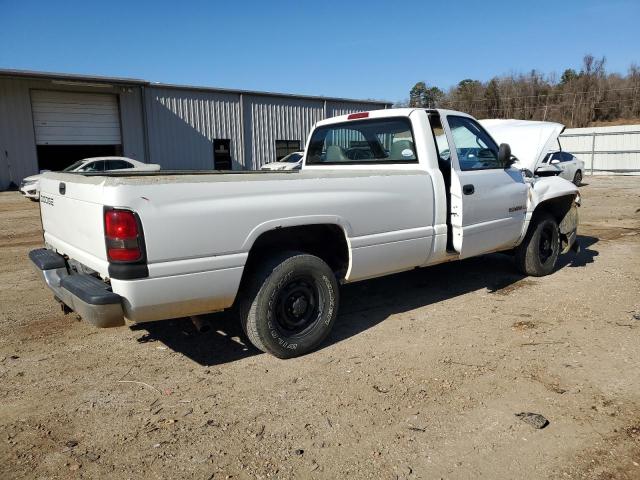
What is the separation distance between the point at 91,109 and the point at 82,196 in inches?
869

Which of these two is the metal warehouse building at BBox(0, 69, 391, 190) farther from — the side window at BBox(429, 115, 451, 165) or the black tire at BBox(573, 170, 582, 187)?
the side window at BBox(429, 115, 451, 165)

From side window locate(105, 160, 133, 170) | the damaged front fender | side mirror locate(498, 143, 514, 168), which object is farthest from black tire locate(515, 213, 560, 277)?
side window locate(105, 160, 133, 170)

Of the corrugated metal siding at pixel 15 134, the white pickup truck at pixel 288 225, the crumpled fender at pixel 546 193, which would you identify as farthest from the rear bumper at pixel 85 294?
the corrugated metal siding at pixel 15 134

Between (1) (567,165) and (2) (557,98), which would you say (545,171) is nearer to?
(1) (567,165)

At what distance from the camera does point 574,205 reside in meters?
6.89

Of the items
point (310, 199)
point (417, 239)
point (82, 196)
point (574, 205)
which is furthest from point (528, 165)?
point (82, 196)

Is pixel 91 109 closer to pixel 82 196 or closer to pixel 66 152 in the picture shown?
pixel 66 152

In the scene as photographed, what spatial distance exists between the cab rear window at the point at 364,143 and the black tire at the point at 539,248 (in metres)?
2.26

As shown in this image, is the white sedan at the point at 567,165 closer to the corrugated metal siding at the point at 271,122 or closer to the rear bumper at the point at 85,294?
the corrugated metal siding at the point at 271,122

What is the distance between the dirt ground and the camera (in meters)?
2.76

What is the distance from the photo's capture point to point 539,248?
6.54 metres

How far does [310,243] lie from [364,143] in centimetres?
166

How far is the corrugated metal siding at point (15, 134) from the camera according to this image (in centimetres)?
2077

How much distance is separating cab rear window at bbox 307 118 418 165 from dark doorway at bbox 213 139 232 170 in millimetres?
20809
